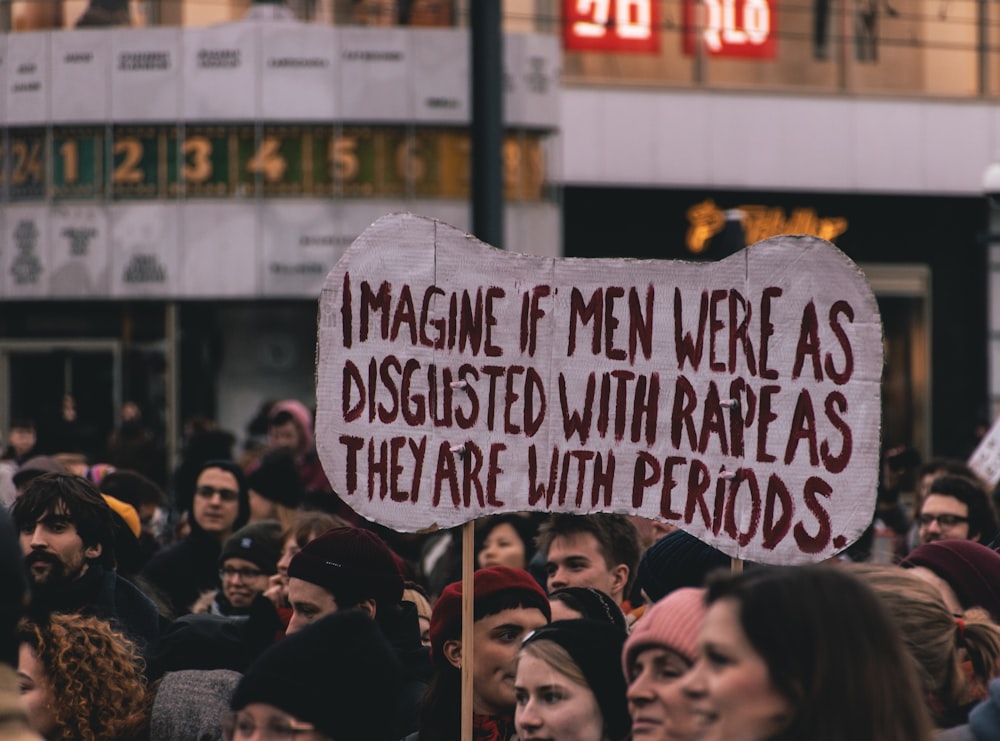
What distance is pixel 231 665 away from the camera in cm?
507

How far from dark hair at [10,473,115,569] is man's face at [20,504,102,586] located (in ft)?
0.04

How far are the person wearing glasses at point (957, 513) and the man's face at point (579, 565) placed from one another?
1.70 meters

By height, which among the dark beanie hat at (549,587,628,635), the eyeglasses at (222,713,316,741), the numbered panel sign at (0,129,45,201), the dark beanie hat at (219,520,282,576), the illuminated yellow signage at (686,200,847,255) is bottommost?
the dark beanie hat at (219,520,282,576)

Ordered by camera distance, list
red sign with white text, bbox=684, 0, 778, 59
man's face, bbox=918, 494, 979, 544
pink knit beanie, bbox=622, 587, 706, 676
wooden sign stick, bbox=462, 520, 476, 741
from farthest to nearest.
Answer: red sign with white text, bbox=684, 0, 778, 59 → man's face, bbox=918, 494, 979, 544 → wooden sign stick, bbox=462, 520, 476, 741 → pink knit beanie, bbox=622, 587, 706, 676

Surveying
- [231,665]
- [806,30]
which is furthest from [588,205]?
[231,665]

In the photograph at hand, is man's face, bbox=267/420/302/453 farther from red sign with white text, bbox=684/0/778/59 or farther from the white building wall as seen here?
red sign with white text, bbox=684/0/778/59

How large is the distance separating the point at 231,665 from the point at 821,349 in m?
1.84

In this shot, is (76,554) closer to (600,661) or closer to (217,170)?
(600,661)

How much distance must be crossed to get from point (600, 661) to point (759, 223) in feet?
77.0

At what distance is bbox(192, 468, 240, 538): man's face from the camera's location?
8008 millimetres

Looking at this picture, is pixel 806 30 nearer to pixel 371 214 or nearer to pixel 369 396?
pixel 371 214

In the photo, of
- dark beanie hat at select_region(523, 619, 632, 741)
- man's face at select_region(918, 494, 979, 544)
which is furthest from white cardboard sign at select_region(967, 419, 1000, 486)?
dark beanie hat at select_region(523, 619, 632, 741)

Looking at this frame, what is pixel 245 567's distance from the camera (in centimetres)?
689

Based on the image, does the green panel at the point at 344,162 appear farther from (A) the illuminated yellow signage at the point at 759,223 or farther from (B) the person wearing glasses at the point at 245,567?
(B) the person wearing glasses at the point at 245,567
